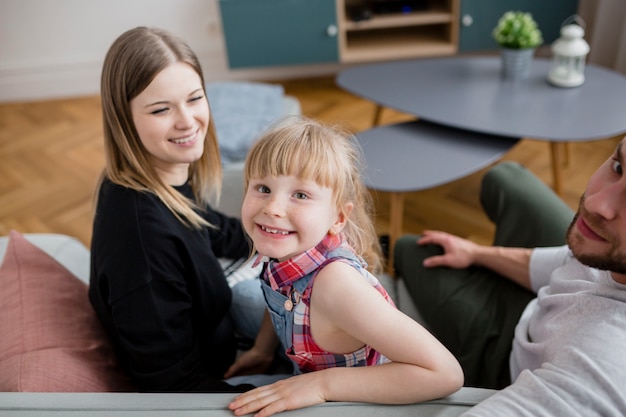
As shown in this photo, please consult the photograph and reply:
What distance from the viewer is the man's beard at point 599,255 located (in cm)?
88

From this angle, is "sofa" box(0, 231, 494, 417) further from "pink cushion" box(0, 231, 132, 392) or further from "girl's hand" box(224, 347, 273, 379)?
"girl's hand" box(224, 347, 273, 379)

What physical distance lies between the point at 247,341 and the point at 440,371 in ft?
2.10

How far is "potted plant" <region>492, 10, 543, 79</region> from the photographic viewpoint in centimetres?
232

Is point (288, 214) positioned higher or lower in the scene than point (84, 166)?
higher

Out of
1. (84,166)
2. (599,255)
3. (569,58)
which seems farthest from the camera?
(84,166)

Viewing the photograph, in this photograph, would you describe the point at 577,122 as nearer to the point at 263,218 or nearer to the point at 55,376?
the point at 263,218

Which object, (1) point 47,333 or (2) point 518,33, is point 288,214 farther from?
(2) point 518,33

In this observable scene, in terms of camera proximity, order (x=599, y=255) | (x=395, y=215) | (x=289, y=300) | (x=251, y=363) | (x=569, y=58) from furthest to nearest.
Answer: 1. (x=569, y=58)
2. (x=395, y=215)
3. (x=251, y=363)
4. (x=289, y=300)
5. (x=599, y=255)

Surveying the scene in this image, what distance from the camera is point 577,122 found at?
209 cm

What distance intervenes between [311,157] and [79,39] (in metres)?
3.00

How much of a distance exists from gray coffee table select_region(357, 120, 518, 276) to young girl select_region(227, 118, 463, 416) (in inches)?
34.9

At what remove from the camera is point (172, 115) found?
3.93ft

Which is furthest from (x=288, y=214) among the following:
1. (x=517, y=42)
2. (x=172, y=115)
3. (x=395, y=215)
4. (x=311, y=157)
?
(x=517, y=42)

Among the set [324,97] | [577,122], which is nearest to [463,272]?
[577,122]
